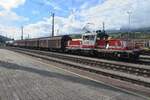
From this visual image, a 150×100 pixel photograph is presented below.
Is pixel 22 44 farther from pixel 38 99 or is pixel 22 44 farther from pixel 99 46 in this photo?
pixel 38 99

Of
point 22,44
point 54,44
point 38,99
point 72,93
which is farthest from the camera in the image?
point 22,44

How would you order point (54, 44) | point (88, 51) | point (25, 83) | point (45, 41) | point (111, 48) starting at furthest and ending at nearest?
point (45, 41)
point (54, 44)
point (88, 51)
point (111, 48)
point (25, 83)

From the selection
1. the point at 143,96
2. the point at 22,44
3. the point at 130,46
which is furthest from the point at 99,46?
the point at 22,44

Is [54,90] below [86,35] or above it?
below

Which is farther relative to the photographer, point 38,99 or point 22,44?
point 22,44

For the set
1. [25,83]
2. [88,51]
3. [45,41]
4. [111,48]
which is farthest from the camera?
[45,41]

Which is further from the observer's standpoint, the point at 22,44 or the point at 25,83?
the point at 22,44

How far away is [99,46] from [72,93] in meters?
24.5

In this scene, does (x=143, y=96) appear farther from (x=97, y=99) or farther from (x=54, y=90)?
(x=54, y=90)

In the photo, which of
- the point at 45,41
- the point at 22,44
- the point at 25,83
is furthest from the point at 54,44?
the point at 25,83

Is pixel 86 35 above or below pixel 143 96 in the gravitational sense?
above

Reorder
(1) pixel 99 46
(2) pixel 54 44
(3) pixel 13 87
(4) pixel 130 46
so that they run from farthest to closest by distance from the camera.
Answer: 1. (2) pixel 54 44
2. (1) pixel 99 46
3. (4) pixel 130 46
4. (3) pixel 13 87

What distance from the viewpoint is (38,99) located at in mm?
9367

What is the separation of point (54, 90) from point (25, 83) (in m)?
2.22
